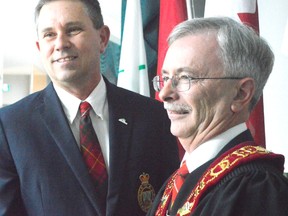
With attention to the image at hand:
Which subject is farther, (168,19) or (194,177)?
(168,19)

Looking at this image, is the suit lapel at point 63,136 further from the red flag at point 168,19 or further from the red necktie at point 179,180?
the red flag at point 168,19

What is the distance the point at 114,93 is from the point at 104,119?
3.8 inches

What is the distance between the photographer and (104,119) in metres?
1.54

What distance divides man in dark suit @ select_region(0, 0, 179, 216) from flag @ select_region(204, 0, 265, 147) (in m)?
0.48

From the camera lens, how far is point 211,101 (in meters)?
1.11

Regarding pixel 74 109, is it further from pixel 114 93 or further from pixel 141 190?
pixel 141 190

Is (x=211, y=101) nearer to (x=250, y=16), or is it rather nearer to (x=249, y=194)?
(x=249, y=194)

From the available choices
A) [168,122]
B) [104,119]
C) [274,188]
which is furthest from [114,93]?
[274,188]

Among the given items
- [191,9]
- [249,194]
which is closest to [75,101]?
[249,194]

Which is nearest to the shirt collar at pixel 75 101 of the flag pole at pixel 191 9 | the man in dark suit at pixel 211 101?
the man in dark suit at pixel 211 101

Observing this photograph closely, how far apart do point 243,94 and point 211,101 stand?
7cm

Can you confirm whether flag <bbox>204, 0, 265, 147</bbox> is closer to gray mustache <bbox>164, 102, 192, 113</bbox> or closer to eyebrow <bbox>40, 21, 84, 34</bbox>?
eyebrow <bbox>40, 21, 84, 34</bbox>

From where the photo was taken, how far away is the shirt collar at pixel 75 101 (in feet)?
4.92

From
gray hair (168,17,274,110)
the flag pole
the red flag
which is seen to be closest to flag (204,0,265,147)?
the red flag
